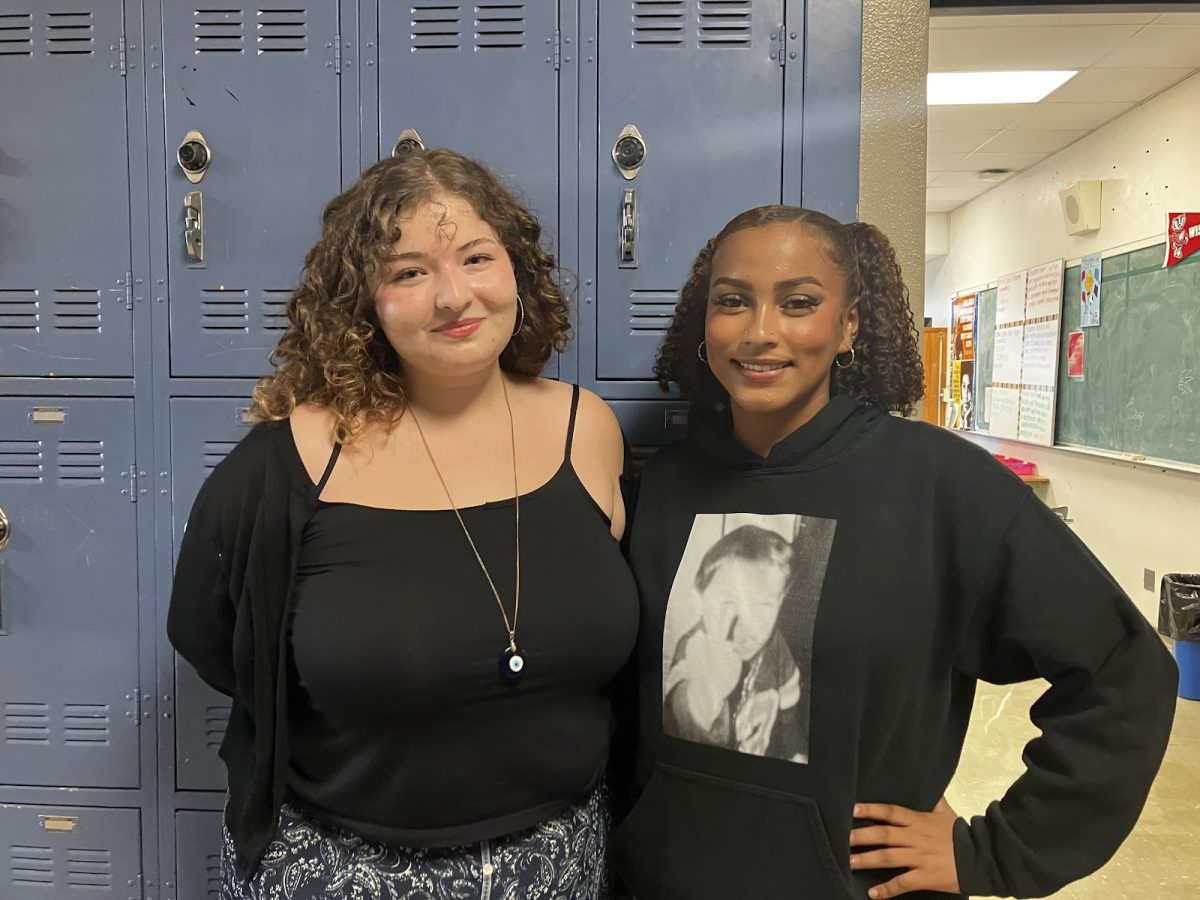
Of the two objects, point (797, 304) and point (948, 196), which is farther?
point (948, 196)

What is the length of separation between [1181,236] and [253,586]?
4419 millimetres

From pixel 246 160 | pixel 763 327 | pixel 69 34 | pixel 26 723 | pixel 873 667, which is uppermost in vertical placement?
pixel 69 34

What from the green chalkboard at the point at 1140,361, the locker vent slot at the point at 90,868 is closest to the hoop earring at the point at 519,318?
the locker vent slot at the point at 90,868

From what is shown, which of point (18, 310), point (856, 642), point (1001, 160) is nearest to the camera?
point (856, 642)

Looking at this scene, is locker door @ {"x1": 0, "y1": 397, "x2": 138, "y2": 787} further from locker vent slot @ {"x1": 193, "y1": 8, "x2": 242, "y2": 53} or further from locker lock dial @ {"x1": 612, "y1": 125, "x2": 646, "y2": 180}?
locker lock dial @ {"x1": 612, "y1": 125, "x2": 646, "y2": 180}

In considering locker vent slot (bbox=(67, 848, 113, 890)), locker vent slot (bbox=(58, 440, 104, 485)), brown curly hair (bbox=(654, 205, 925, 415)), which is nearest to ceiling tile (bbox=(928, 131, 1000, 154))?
brown curly hair (bbox=(654, 205, 925, 415))

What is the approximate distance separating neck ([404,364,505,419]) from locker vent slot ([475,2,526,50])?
0.78 metres

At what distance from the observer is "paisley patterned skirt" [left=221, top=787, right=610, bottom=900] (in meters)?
1.13

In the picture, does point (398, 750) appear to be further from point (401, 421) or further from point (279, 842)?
point (401, 421)

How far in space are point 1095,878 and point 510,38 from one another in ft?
9.36

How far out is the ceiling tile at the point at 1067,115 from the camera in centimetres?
449

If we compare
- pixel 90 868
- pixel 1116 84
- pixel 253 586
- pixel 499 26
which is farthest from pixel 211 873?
pixel 1116 84

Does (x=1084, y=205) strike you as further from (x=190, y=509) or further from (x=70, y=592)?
(x=70, y=592)

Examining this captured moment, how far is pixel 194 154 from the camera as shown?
1.70 metres
